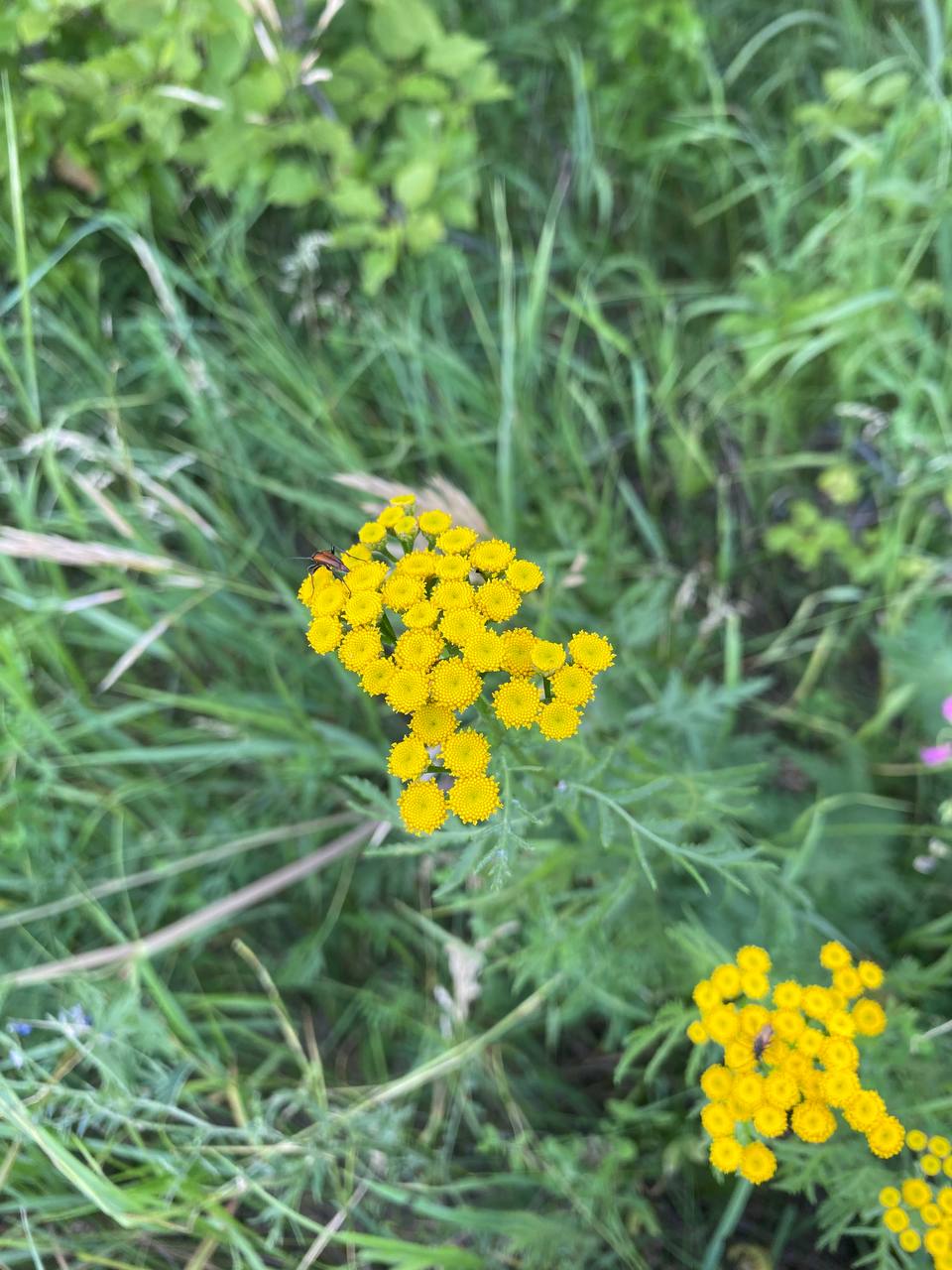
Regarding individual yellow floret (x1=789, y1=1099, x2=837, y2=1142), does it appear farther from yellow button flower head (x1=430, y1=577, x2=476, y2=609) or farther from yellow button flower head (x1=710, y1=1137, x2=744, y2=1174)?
yellow button flower head (x1=430, y1=577, x2=476, y2=609)

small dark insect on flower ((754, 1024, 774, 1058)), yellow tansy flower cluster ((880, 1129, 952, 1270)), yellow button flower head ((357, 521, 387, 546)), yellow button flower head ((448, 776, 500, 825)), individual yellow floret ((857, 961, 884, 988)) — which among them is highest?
yellow button flower head ((357, 521, 387, 546))

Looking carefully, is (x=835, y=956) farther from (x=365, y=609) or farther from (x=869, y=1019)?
(x=365, y=609)

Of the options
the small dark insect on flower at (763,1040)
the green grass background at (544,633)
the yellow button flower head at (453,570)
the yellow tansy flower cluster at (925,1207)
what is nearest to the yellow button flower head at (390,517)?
the yellow button flower head at (453,570)

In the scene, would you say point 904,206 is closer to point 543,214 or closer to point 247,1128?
point 543,214

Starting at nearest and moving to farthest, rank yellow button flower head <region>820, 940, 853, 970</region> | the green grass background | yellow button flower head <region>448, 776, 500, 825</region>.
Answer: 1. yellow button flower head <region>448, 776, 500, 825</region>
2. yellow button flower head <region>820, 940, 853, 970</region>
3. the green grass background

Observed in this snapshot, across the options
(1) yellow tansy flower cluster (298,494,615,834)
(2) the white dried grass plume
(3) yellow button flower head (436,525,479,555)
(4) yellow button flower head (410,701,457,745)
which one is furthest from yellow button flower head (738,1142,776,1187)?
(2) the white dried grass plume

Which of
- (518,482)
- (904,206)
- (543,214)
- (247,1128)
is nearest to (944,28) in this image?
(904,206)
